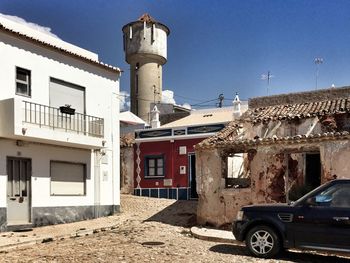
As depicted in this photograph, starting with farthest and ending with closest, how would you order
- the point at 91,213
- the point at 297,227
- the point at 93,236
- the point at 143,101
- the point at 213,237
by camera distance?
1. the point at 143,101
2. the point at 91,213
3. the point at 93,236
4. the point at 213,237
5. the point at 297,227

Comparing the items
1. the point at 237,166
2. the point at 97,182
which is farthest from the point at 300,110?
the point at 97,182

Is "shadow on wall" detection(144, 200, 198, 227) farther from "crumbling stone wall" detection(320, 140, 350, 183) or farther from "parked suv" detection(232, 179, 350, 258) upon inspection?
"parked suv" detection(232, 179, 350, 258)

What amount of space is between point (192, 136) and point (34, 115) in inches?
435

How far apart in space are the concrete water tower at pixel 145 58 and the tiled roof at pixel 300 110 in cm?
2251

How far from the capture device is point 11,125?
1514cm

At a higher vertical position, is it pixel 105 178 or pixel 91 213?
pixel 105 178

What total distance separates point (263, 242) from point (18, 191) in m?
9.90

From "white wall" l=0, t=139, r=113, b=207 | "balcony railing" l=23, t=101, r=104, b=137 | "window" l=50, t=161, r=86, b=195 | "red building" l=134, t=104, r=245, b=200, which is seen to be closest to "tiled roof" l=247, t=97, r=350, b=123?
"red building" l=134, t=104, r=245, b=200

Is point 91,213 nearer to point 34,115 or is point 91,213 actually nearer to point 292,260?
point 34,115

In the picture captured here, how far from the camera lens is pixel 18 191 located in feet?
53.1

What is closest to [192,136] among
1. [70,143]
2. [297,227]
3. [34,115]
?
[70,143]

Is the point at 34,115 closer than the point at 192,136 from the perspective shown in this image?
Yes

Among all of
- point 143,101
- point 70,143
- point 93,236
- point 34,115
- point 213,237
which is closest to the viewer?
point 213,237

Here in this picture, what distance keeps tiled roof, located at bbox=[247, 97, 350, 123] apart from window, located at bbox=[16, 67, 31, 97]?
33.8 ft
